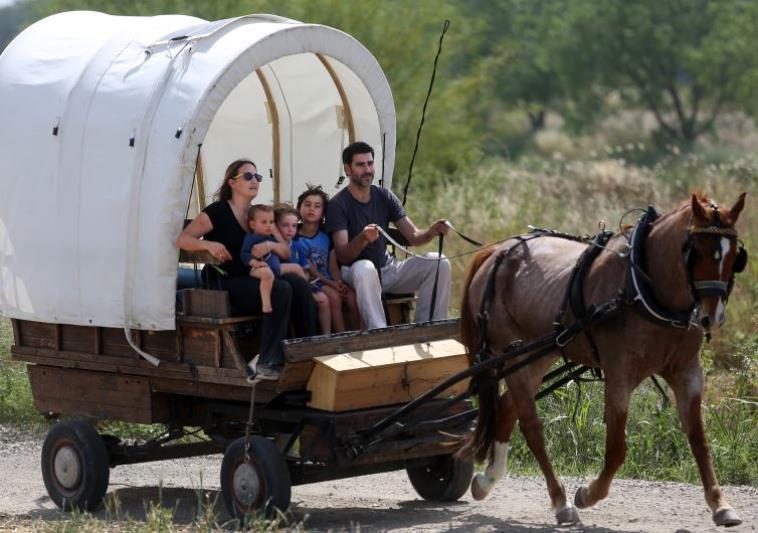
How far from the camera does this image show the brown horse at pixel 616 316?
6070 mm

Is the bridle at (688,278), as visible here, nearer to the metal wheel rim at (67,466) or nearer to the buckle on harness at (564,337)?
the buckle on harness at (564,337)

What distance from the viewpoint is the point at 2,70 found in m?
7.76

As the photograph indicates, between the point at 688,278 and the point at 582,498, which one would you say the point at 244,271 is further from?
the point at 688,278

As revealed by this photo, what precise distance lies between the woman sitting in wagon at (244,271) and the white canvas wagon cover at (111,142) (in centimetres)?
23

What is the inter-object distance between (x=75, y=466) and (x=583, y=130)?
34734mm

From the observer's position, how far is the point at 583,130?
41031 mm

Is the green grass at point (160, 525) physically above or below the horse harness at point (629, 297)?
below

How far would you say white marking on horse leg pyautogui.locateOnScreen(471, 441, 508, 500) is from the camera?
24.0 ft

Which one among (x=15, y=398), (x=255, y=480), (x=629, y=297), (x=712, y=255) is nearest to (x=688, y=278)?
(x=712, y=255)

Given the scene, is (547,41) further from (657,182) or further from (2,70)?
(2,70)

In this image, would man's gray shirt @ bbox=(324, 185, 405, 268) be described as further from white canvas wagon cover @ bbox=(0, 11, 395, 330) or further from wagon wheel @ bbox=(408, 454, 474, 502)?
wagon wheel @ bbox=(408, 454, 474, 502)

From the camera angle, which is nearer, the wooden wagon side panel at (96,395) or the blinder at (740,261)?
the blinder at (740,261)

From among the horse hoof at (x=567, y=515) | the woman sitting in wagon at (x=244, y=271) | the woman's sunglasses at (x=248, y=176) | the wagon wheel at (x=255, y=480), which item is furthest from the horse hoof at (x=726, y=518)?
the woman's sunglasses at (x=248, y=176)

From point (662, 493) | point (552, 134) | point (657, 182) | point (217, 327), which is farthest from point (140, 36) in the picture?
point (552, 134)
